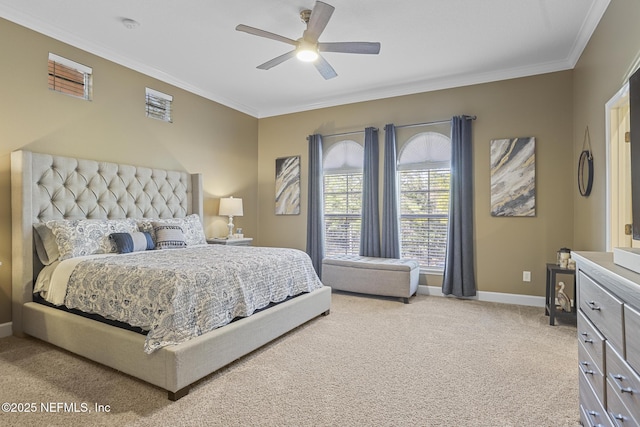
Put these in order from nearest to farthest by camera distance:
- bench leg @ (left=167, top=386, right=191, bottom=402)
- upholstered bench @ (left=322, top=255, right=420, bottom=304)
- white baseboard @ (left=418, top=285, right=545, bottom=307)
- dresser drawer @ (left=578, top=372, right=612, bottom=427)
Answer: dresser drawer @ (left=578, top=372, right=612, bottom=427) → bench leg @ (left=167, top=386, right=191, bottom=402) → white baseboard @ (left=418, top=285, right=545, bottom=307) → upholstered bench @ (left=322, top=255, right=420, bottom=304)

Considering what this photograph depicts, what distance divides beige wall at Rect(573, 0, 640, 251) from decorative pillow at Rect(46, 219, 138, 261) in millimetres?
4449

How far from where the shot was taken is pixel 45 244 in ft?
10.1

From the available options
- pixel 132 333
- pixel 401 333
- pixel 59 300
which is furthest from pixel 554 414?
pixel 59 300

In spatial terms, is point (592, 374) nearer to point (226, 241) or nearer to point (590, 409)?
point (590, 409)

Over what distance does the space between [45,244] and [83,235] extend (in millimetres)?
309

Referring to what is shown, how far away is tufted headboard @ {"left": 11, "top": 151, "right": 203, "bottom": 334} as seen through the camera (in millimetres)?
3018

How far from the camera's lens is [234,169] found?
5637 mm

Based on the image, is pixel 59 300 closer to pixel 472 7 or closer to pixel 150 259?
pixel 150 259

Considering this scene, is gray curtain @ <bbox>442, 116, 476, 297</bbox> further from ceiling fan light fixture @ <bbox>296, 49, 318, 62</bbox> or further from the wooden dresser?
the wooden dresser

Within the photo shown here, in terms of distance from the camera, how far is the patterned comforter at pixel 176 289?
2172 millimetres

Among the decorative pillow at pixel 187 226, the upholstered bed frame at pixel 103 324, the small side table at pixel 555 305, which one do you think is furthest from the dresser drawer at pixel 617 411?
the decorative pillow at pixel 187 226

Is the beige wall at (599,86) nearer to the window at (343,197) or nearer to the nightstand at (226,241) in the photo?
the window at (343,197)

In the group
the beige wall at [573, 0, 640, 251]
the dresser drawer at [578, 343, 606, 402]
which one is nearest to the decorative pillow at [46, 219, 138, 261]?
the dresser drawer at [578, 343, 606, 402]

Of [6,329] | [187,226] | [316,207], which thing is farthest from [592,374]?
[6,329]
